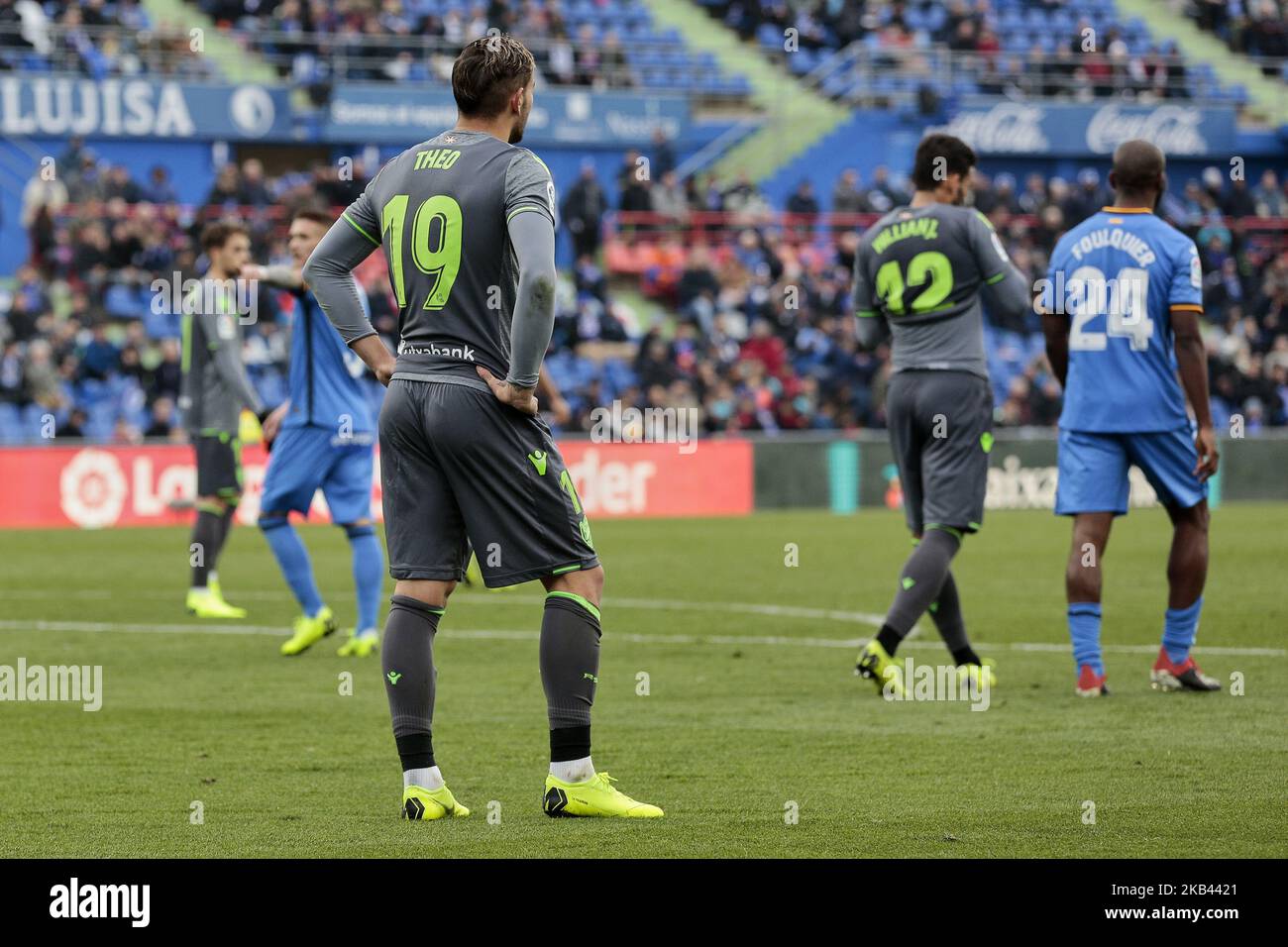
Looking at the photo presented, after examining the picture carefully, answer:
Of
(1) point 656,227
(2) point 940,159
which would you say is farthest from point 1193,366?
(1) point 656,227

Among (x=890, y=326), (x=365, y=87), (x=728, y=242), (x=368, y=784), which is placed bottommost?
(x=368, y=784)

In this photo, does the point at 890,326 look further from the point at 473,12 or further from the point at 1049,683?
the point at 473,12

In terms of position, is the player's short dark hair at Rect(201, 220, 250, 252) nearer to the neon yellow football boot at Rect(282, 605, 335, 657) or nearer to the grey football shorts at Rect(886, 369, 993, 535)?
the neon yellow football boot at Rect(282, 605, 335, 657)

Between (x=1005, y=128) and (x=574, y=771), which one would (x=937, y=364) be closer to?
(x=574, y=771)

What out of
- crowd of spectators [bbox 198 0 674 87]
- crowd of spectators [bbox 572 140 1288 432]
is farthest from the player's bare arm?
crowd of spectators [bbox 198 0 674 87]

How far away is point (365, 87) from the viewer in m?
31.3

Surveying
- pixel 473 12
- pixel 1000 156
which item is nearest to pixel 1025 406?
pixel 1000 156

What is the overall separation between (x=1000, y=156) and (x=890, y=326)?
89.9 ft

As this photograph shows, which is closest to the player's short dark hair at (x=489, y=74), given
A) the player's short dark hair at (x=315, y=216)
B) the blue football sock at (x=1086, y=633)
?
the blue football sock at (x=1086, y=633)

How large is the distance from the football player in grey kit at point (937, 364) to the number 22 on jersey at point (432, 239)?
3565 mm

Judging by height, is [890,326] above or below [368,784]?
above

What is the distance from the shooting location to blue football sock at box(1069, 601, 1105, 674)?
28.8ft

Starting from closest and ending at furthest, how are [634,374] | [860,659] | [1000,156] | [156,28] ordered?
[860,659] < [634,374] < [156,28] < [1000,156]

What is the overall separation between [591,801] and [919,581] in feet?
10.9
